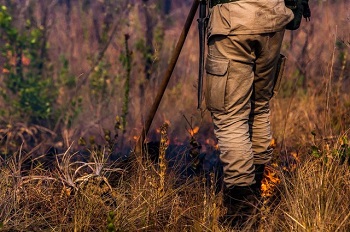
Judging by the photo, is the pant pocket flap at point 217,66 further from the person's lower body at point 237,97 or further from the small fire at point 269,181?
the small fire at point 269,181

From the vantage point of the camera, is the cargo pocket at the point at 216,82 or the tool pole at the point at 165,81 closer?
the cargo pocket at the point at 216,82

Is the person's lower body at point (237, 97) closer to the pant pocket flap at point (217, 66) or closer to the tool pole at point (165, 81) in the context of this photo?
the pant pocket flap at point (217, 66)

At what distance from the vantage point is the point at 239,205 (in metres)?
3.79

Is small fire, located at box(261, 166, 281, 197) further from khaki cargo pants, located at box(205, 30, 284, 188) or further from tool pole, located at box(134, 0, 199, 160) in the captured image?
tool pole, located at box(134, 0, 199, 160)

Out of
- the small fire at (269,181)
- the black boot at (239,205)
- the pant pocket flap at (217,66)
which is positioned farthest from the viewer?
the small fire at (269,181)

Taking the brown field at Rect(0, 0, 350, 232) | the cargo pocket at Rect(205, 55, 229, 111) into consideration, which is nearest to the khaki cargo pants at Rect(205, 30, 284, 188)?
the cargo pocket at Rect(205, 55, 229, 111)

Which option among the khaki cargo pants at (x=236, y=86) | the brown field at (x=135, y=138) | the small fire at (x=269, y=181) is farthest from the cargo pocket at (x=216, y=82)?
the small fire at (x=269, y=181)

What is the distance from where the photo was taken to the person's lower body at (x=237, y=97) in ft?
12.0

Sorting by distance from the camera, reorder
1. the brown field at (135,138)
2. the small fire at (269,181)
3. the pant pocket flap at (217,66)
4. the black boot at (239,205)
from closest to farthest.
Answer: the brown field at (135,138), the pant pocket flap at (217,66), the black boot at (239,205), the small fire at (269,181)

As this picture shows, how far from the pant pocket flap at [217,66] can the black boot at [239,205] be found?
616 mm

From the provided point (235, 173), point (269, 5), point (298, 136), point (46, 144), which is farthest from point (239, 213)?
point (46, 144)

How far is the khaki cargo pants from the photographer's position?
3.65 m

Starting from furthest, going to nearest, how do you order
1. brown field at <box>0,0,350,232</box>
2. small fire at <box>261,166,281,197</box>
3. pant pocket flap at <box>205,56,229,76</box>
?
1. small fire at <box>261,166,281,197</box>
2. pant pocket flap at <box>205,56,229,76</box>
3. brown field at <box>0,0,350,232</box>

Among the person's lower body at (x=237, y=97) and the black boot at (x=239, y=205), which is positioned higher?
the person's lower body at (x=237, y=97)
